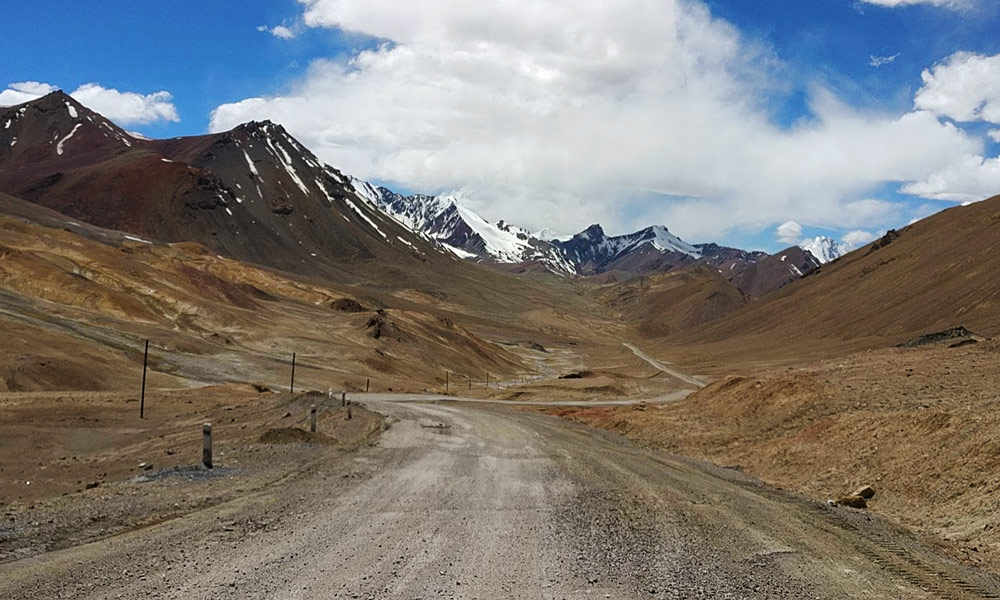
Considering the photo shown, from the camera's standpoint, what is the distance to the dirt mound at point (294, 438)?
65.3 feet

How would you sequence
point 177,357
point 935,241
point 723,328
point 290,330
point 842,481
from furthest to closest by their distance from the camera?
point 723,328, point 935,241, point 290,330, point 177,357, point 842,481

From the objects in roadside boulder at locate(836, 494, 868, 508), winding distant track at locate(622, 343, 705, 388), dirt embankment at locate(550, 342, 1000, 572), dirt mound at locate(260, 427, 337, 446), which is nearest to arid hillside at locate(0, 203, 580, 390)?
winding distant track at locate(622, 343, 705, 388)

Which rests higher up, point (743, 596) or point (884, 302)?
point (884, 302)

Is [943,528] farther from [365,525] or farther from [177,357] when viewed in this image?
[177,357]

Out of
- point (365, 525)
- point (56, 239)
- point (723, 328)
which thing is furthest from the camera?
Result: point (723, 328)

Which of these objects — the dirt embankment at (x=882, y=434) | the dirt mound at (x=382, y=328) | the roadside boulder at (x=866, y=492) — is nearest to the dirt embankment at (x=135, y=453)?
the dirt embankment at (x=882, y=434)

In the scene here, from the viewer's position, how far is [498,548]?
32.3 ft

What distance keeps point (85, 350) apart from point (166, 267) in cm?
5730

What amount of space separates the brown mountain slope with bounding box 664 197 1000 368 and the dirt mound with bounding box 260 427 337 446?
77.4 meters

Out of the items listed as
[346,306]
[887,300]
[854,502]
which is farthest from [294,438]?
[887,300]

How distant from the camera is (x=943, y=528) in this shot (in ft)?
42.6

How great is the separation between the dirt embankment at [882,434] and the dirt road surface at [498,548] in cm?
200

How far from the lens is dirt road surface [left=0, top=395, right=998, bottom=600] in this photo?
27.0 feet

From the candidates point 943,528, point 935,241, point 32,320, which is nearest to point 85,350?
point 32,320
